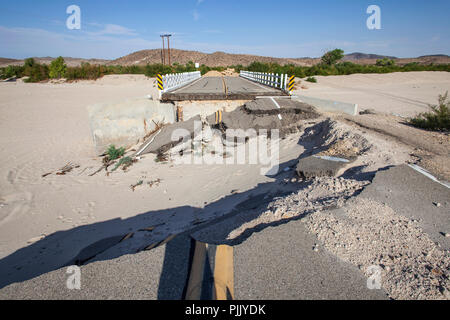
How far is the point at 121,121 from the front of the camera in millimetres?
11086

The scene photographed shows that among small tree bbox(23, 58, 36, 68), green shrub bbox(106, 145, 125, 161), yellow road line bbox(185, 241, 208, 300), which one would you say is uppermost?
small tree bbox(23, 58, 36, 68)

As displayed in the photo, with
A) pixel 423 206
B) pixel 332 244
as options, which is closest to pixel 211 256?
pixel 332 244

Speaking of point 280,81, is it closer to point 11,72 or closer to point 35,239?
point 35,239

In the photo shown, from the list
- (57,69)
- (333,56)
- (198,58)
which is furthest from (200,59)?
(57,69)

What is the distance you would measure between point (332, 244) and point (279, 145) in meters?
6.48

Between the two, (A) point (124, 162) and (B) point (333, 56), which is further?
(B) point (333, 56)

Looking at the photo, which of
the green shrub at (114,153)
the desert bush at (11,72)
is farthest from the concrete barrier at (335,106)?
the desert bush at (11,72)

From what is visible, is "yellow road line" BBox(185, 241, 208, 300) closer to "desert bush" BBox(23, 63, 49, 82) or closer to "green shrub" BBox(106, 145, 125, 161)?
"green shrub" BBox(106, 145, 125, 161)

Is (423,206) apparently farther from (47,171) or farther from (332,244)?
(47,171)

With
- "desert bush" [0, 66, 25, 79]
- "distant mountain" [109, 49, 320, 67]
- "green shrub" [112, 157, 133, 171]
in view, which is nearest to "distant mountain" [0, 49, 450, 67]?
"distant mountain" [109, 49, 320, 67]

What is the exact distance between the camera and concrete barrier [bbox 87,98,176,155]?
10.8 m

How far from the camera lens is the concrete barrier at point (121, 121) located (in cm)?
1077

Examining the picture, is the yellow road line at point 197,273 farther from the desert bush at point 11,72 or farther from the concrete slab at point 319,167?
the desert bush at point 11,72

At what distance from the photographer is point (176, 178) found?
26.9 feet
